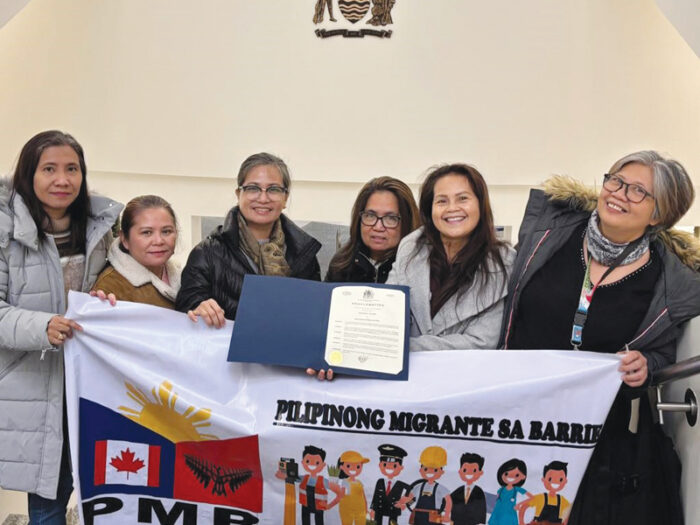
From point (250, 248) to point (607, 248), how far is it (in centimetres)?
131

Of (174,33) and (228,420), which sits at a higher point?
(174,33)

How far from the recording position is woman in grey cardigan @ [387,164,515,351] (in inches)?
85.6

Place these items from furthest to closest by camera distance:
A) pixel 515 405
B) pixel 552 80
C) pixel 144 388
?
1. pixel 552 80
2. pixel 144 388
3. pixel 515 405

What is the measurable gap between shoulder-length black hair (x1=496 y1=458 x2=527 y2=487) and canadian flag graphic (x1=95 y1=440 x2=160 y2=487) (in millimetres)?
1127

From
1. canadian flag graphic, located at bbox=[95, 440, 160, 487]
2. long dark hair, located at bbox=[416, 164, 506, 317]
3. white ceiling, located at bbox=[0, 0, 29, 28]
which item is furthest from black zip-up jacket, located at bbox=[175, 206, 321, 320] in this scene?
white ceiling, located at bbox=[0, 0, 29, 28]

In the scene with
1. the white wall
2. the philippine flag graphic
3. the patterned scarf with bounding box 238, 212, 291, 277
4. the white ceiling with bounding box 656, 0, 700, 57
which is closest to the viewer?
the philippine flag graphic

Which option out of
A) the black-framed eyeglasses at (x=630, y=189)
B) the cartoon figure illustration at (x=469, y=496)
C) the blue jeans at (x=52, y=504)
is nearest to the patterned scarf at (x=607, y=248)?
the black-framed eyeglasses at (x=630, y=189)

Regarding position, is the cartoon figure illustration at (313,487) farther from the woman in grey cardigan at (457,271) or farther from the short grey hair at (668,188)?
the short grey hair at (668,188)

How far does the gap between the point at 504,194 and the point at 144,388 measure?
3.70m

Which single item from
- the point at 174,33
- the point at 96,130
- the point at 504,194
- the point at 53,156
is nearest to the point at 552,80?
the point at 504,194

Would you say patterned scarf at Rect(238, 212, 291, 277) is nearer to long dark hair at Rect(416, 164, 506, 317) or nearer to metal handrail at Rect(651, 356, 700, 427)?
long dark hair at Rect(416, 164, 506, 317)

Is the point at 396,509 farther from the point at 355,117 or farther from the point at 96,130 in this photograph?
the point at 96,130

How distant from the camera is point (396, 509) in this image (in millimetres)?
2059

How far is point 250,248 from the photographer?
2531 millimetres
